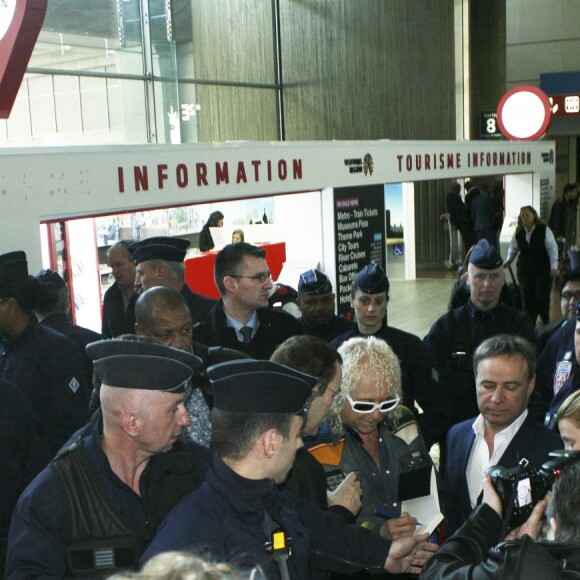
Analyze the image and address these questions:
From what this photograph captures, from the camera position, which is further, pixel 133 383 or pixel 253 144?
pixel 253 144

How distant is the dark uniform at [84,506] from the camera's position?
2094mm

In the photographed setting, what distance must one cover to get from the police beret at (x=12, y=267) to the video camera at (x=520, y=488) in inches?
97.5

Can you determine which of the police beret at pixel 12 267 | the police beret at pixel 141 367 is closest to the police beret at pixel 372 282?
the police beret at pixel 12 267

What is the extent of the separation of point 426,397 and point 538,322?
7.15m

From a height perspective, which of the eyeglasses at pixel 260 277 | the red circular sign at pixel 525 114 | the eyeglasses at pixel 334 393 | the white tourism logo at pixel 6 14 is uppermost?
the white tourism logo at pixel 6 14

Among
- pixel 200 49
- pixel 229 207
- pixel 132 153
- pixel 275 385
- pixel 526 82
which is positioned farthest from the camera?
pixel 526 82

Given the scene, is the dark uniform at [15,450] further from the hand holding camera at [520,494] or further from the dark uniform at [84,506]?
the hand holding camera at [520,494]

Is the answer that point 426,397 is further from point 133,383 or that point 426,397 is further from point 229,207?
point 229,207

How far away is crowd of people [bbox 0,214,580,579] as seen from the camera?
6.59ft

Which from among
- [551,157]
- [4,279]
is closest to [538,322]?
[551,157]

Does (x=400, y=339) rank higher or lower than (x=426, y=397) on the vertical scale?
higher

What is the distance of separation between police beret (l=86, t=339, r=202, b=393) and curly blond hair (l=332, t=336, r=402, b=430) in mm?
825

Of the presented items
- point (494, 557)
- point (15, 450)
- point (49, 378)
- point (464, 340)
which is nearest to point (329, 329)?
point (464, 340)

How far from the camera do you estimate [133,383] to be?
226 centimetres
